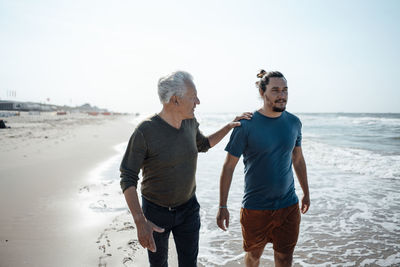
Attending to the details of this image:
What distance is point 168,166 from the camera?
2.08 metres

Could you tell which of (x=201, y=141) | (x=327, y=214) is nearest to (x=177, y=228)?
(x=201, y=141)

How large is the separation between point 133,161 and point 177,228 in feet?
2.43

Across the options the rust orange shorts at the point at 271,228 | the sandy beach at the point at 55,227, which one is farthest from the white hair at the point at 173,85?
the sandy beach at the point at 55,227

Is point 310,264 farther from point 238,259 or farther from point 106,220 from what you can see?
point 106,220

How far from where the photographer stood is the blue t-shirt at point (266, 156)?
2.54 m

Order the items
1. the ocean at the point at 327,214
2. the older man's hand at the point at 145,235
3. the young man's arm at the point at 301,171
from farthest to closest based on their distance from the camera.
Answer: the ocean at the point at 327,214 → the young man's arm at the point at 301,171 → the older man's hand at the point at 145,235

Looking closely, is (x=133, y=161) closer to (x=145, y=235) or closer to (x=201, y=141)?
(x=145, y=235)

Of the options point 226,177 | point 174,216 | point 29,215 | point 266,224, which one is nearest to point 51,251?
point 29,215

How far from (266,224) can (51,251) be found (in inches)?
110

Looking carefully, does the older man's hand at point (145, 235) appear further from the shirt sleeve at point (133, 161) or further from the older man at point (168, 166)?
the shirt sleeve at point (133, 161)

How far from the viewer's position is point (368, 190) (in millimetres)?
6684

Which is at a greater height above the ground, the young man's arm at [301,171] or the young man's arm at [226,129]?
the young man's arm at [226,129]

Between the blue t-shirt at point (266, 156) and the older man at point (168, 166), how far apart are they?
0.59 metres

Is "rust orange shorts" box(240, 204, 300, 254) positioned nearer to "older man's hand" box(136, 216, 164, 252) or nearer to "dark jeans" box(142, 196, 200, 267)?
"dark jeans" box(142, 196, 200, 267)
